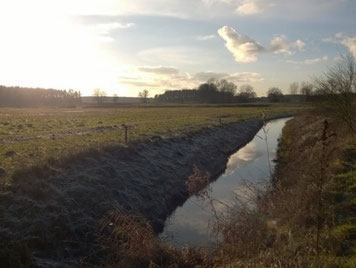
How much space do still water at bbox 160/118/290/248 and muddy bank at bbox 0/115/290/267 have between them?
0.66 meters

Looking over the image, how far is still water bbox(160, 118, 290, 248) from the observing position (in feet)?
46.0

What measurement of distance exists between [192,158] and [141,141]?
3712 millimetres

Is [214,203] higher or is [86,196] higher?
[86,196]

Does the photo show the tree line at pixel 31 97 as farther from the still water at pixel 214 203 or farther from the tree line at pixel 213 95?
the still water at pixel 214 203

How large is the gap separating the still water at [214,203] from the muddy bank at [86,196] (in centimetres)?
66

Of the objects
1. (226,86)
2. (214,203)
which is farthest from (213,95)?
(214,203)

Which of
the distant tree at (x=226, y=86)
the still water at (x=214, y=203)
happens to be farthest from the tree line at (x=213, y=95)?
the still water at (x=214, y=203)

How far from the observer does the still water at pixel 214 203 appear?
1401cm

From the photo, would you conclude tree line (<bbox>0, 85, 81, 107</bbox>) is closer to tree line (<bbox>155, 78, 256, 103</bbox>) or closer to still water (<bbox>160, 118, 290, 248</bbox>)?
tree line (<bbox>155, 78, 256, 103</bbox>)

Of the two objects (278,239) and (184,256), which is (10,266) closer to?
(184,256)

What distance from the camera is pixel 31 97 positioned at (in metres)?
148

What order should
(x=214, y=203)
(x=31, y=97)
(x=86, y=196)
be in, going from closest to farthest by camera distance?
1. (x=86, y=196)
2. (x=214, y=203)
3. (x=31, y=97)

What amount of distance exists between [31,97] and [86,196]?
143 meters

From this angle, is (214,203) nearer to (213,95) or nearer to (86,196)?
(86,196)
